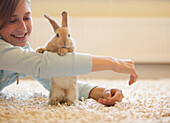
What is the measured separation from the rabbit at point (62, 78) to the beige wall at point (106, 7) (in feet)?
6.73

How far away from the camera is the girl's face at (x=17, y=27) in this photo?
98 centimetres

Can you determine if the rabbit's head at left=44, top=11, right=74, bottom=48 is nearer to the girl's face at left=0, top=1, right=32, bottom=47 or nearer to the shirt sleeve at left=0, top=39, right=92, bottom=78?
the shirt sleeve at left=0, top=39, right=92, bottom=78

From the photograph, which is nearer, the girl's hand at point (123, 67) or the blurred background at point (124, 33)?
the girl's hand at point (123, 67)

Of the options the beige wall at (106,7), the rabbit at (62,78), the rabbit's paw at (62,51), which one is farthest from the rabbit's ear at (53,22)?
the beige wall at (106,7)

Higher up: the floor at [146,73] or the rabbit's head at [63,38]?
the rabbit's head at [63,38]

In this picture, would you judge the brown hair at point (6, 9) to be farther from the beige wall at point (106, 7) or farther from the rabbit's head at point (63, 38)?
the beige wall at point (106, 7)

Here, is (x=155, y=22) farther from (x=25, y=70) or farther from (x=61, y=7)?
(x=25, y=70)

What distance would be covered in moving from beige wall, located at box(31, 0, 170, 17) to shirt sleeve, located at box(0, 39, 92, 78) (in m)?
2.16

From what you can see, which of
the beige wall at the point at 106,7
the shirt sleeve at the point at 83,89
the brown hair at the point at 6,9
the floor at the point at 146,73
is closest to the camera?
the brown hair at the point at 6,9

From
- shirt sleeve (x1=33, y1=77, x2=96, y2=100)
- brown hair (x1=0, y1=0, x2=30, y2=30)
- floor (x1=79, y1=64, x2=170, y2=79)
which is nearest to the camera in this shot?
brown hair (x1=0, y1=0, x2=30, y2=30)

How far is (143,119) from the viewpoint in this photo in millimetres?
737

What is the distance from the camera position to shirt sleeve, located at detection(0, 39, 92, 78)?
2.69ft

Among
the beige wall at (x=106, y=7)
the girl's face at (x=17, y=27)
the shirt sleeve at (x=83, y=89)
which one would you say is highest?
the beige wall at (x=106, y=7)

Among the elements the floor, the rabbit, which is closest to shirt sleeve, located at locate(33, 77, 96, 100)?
the rabbit
